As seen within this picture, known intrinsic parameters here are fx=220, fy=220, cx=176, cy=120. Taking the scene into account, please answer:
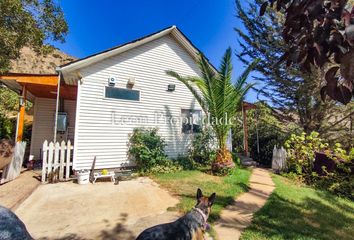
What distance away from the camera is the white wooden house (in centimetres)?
826

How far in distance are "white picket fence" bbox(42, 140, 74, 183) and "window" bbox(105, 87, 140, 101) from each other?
262 cm

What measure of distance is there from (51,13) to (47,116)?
5309 mm

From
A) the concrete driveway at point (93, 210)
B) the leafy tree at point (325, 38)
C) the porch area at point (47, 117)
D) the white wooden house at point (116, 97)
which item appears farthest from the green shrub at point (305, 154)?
the porch area at point (47, 117)

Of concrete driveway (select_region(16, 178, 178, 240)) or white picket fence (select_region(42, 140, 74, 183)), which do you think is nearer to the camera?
concrete driveway (select_region(16, 178, 178, 240))

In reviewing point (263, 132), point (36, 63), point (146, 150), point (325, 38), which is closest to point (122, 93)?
point (146, 150)

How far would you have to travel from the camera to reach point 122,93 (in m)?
9.20

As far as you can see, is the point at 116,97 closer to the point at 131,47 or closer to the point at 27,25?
the point at 131,47

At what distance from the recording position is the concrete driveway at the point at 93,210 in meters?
3.97

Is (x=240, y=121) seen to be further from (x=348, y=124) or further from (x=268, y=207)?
(x=268, y=207)

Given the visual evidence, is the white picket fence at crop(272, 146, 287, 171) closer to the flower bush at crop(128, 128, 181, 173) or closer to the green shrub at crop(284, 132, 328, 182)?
the green shrub at crop(284, 132, 328, 182)

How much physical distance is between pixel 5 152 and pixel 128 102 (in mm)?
4467

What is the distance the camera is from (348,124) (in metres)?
13.3

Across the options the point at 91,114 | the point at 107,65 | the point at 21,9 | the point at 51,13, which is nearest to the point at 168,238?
the point at 91,114

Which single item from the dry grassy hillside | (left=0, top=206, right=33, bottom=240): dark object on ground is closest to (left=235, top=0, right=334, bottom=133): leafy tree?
(left=0, top=206, right=33, bottom=240): dark object on ground
